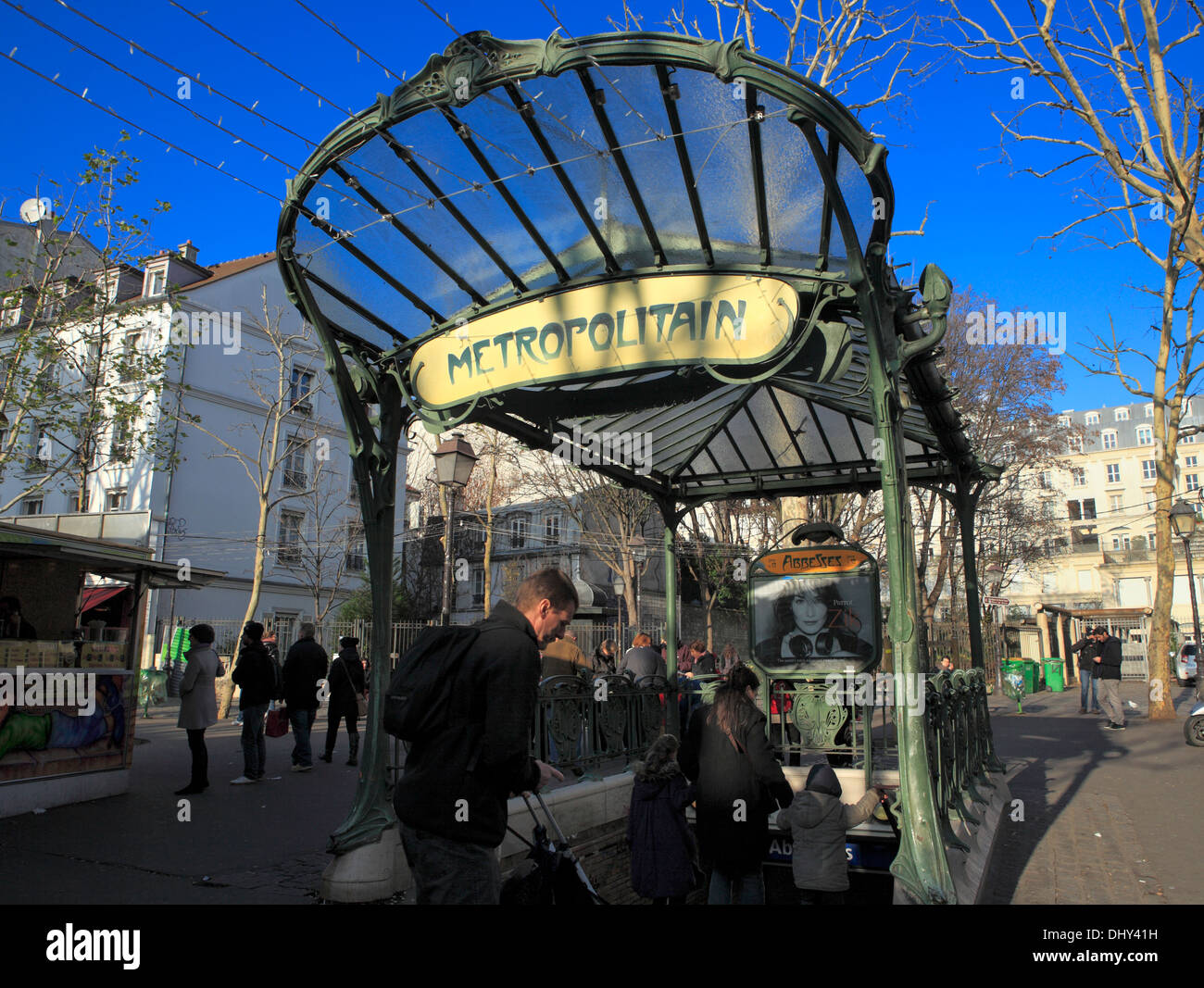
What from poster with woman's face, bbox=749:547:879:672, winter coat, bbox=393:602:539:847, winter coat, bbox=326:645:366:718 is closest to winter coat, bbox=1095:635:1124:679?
poster with woman's face, bbox=749:547:879:672

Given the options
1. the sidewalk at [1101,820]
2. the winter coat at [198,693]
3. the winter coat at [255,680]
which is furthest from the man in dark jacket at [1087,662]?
the winter coat at [198,693]

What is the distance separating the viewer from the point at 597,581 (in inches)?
1500

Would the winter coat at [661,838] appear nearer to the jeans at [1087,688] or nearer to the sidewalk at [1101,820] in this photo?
the sidewalk at [1101,820]

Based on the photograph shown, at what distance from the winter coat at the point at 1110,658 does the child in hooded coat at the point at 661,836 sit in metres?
14.8

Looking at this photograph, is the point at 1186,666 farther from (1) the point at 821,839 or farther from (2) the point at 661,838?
(2) the point at 661,838

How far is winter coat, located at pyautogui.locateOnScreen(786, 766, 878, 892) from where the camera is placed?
479 centimetres

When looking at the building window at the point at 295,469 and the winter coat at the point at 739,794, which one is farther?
the building window at the point at 295,469

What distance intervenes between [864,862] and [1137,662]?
1550 inches

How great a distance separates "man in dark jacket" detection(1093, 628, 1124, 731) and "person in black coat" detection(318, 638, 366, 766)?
14194mm

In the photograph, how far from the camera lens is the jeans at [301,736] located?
10273 mm

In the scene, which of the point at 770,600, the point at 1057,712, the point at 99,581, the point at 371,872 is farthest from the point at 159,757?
the point at 1057,712

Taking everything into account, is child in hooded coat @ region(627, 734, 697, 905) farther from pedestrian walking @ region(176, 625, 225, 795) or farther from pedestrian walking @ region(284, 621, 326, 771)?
pedestrian walking @ region(284, 621, 326, 771)
